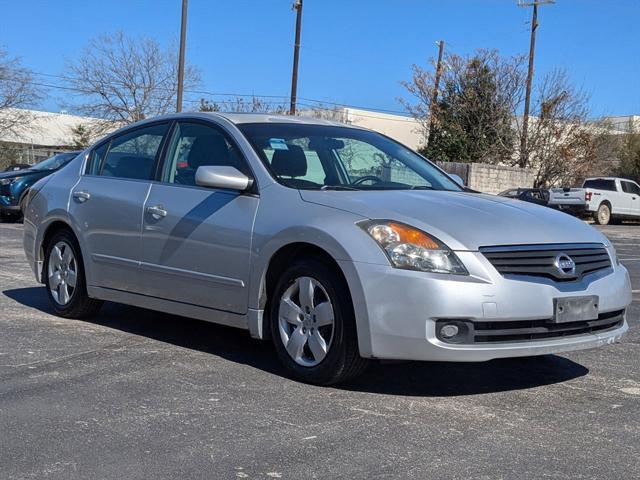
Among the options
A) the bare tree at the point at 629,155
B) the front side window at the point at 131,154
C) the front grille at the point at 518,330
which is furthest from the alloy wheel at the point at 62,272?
the bare tree at the point at 629,155

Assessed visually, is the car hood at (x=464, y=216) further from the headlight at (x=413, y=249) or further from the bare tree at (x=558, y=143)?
the bare tree at (x=558, y=143)

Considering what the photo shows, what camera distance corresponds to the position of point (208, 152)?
5965 millimetres

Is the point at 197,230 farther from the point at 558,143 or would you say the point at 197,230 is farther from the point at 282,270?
the point at 558,143

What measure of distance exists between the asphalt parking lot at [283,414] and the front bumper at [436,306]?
30 cm

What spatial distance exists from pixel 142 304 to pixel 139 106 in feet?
128

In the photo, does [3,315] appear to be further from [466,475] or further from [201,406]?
[466,475]

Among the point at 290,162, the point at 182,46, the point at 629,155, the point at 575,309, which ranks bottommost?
the point at 575,309

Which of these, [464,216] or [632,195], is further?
[632,195]

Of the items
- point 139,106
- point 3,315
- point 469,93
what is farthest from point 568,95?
point 3,315

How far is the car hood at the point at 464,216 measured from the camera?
4.67m

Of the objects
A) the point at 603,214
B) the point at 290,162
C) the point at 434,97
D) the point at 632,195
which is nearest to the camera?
the point at 290,162

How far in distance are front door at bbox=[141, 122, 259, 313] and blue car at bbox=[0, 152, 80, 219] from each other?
39.4 ft

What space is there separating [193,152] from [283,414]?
2.37 meters

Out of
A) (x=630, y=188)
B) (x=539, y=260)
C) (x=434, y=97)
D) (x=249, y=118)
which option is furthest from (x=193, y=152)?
(x=434, y=97)
